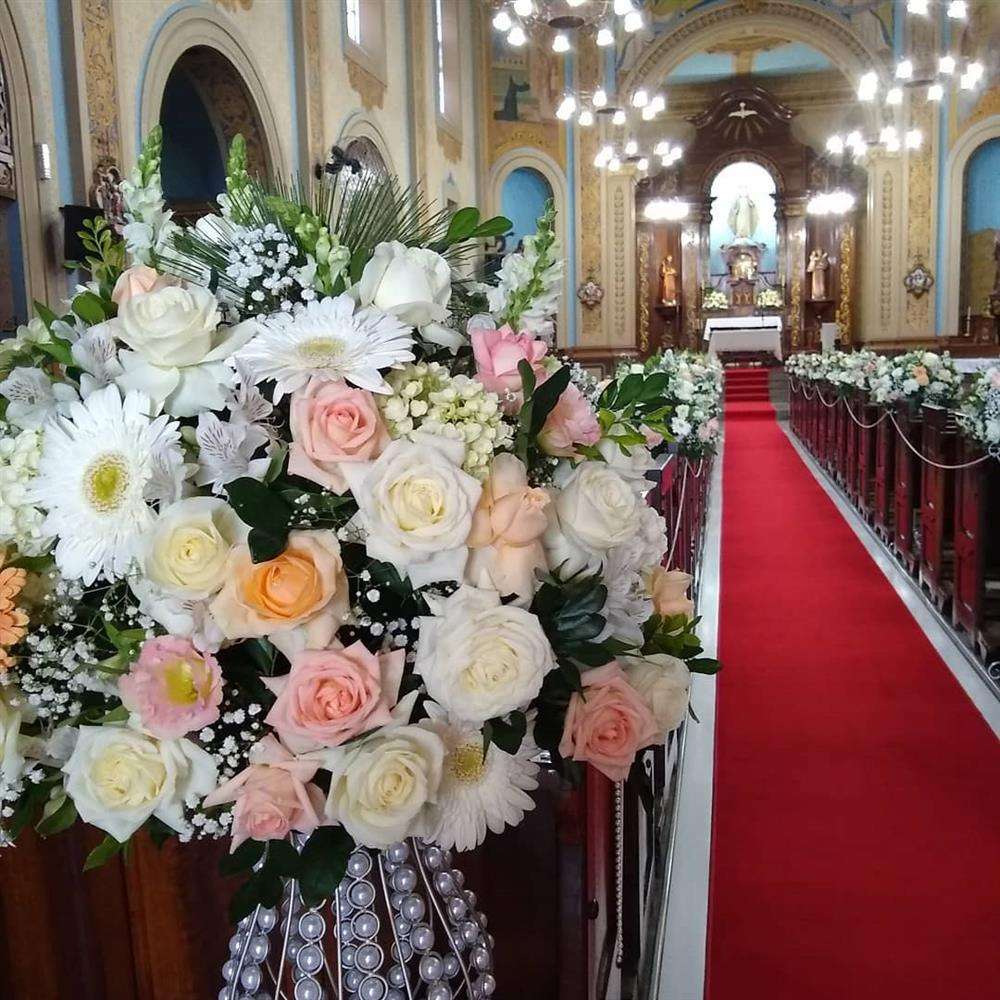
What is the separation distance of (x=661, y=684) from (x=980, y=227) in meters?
19.7

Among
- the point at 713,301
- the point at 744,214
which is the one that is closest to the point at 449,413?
the point at 713,301

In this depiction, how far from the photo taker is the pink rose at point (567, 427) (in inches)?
44.1

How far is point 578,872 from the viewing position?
1461 millimetres

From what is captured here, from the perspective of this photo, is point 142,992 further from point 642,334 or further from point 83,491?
point 642,334

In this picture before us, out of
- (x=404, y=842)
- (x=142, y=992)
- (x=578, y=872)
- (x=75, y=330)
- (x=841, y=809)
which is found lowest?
(x=841, y=809)

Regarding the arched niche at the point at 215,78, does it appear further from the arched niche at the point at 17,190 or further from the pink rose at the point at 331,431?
the pink rose at the point at 331,431

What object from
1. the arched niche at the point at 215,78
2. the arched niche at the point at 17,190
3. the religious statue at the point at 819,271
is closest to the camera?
the arched niche at the point at 17,190

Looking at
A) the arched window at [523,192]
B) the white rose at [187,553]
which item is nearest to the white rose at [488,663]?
the white rose at [187,553]

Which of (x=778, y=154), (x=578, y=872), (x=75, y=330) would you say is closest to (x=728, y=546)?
(x=578, y=872)

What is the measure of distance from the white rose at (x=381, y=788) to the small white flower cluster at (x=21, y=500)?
40cm

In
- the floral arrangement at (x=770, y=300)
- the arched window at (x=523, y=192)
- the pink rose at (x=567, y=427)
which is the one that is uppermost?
the arched window at (x=523, y=192)

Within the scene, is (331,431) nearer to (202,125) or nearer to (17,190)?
(17,190)

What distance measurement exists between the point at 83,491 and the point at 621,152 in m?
17.6

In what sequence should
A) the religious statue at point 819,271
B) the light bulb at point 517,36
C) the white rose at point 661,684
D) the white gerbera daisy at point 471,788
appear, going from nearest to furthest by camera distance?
the white gerbera daisy at point 471,788 < the white rose at point 661,684 < the light bulb at point 517,36 < the religious statue at point 819,271
